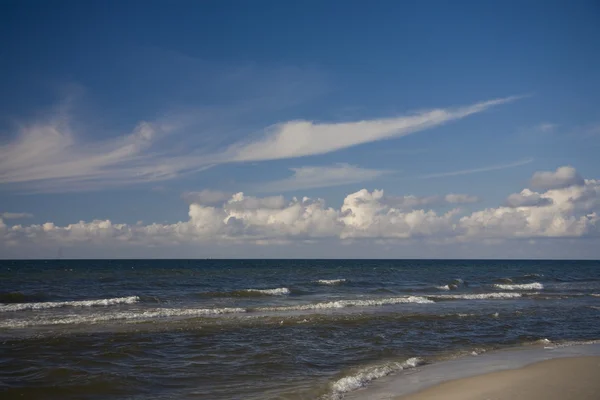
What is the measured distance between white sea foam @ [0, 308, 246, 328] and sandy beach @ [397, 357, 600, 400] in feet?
49.0

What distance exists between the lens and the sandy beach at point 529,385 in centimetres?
929

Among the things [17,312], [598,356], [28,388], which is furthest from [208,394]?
[17,312]

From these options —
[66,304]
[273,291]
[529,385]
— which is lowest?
[273,291]

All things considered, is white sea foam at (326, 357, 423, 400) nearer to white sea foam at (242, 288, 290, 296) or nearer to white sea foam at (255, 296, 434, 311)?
white sea foam at (255, 296, 434, 311)

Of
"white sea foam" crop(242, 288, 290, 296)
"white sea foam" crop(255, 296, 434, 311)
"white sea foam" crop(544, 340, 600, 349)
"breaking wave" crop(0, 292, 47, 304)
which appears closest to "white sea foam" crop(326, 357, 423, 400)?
"white sea foam" crop(544, 340, 600, 349)

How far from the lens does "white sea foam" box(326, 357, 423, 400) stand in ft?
34.1

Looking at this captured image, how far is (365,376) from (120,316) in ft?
47.1

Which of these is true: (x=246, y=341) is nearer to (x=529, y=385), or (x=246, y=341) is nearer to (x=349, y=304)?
(x=529, y=385)

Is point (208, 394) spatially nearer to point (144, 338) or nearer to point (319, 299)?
point (144, 338)

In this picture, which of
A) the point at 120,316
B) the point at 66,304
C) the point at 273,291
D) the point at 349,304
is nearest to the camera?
the point at 120,316

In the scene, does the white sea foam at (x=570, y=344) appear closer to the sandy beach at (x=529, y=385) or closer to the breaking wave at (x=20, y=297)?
the sandy beach at (x=529, y=385)

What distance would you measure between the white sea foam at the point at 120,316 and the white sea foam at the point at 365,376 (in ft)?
40.5

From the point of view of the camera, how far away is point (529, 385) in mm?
10125

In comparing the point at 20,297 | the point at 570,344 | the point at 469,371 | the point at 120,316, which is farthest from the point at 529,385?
the point at 20,297
